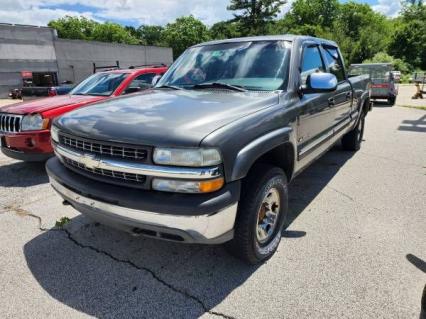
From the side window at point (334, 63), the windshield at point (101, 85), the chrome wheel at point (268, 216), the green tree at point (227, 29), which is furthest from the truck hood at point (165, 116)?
the green tree at point (227, 29)

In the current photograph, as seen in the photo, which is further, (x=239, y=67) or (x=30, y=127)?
(x=30, y=127)

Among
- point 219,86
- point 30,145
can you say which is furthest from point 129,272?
point 30,145

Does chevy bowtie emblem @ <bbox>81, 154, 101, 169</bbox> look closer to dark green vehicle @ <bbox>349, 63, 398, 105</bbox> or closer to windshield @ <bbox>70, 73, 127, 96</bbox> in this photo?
windshield @ <bbox>70, 73, 127, 96</bbox>

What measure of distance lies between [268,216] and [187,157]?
3.72 ft

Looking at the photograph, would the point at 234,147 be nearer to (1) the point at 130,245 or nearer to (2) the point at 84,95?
(1) the point at 130,245

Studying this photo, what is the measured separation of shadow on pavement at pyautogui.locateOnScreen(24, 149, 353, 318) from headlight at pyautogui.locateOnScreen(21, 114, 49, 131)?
6.32 ft

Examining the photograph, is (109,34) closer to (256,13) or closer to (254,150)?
(256,13)

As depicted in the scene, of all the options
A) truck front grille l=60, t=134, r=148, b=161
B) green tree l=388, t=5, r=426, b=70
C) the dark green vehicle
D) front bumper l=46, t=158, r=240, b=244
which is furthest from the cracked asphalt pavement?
Answer: green tree l=388, t=5, r=426, b=70

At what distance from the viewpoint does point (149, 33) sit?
9862 cm

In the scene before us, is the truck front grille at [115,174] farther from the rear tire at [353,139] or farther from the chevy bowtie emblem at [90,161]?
the rear tire at [353,139]

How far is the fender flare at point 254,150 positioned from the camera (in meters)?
2.23

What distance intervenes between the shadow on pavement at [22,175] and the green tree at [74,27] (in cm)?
8625

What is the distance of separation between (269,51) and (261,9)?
1975 inches

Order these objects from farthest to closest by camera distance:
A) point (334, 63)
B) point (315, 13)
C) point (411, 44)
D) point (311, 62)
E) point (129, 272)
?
point (315, 13)
point (411, 44)
point (334, 63)
point (311, 62)
point (129, 272)
